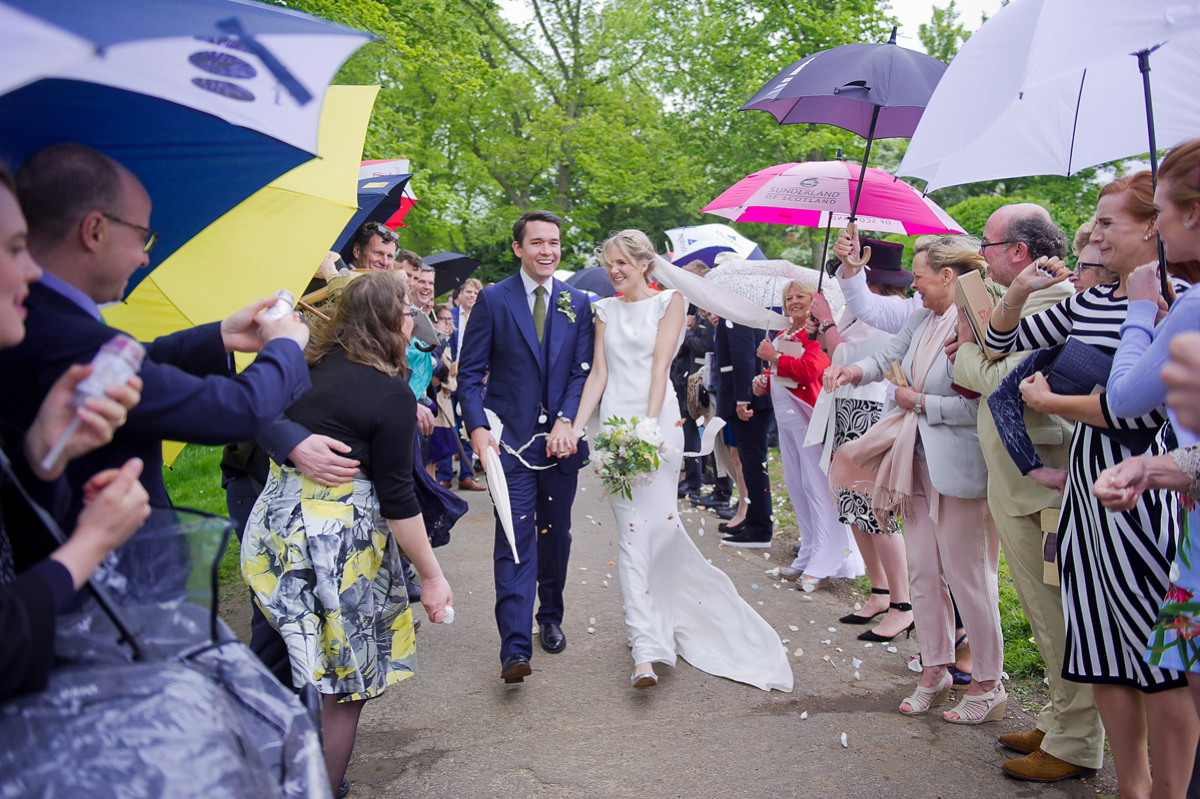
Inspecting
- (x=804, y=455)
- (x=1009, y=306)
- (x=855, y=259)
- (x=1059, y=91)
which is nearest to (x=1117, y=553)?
(x=1009, y=306)

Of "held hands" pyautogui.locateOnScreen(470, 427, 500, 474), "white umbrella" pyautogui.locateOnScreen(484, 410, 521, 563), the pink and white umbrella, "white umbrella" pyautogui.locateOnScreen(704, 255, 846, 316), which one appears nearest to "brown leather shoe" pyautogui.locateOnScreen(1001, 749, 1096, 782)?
"white umbrella" pyautogui.locateOnScreen(484, 410, 521, 563)

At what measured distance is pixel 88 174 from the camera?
67.8 inches

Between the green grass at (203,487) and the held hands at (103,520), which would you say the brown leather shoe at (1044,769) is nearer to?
the held hands at (103,520)

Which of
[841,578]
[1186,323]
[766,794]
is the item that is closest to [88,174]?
[1186,323]

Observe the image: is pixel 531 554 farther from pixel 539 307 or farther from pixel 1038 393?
pixel 1038 393

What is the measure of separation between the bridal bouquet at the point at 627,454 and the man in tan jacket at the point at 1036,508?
5.47 ft

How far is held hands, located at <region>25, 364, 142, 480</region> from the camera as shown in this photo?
1.49 m

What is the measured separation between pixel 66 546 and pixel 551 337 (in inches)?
144

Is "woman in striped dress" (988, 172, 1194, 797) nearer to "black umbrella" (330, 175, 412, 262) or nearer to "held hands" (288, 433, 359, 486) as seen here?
"held hands" (288, 433, 359, 486)

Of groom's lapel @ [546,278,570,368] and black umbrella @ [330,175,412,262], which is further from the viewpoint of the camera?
groom's lapel @ [546,278,570,368]

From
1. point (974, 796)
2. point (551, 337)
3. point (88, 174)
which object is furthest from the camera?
point (551, 337)

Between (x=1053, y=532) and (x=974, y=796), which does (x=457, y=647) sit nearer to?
(x=974, y=796)

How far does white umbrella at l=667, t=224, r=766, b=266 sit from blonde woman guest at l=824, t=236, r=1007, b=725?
731 cm

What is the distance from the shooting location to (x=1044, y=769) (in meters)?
3.43
